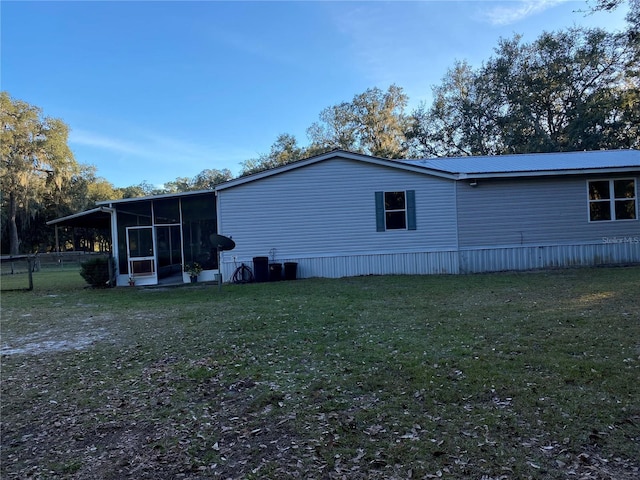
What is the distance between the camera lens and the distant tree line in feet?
85.1

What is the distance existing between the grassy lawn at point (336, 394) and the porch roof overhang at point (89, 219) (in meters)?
8.22

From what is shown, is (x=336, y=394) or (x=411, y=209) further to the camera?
(x=411, y=209)

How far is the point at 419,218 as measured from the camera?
14.0m

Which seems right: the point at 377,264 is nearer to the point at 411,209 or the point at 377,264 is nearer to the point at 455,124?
the point at 411,209

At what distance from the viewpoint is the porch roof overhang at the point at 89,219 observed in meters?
15.2

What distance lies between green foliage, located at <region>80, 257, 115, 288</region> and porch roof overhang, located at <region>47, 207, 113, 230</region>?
1.82 metres

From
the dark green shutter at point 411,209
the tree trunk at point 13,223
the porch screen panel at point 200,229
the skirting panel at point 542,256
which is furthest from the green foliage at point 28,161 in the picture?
the skirting panel at point 542,256

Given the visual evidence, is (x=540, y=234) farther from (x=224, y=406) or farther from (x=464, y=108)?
(x=464, y=108)

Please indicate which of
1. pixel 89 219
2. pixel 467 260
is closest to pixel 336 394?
pixel 467 260

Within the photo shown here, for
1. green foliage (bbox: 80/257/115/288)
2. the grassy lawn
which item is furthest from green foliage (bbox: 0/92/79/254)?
the grassy lawn

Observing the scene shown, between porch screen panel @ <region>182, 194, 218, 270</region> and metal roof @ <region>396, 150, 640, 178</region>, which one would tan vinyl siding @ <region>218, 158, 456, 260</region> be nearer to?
porch screen panel @ <region>182, 194, 218, 270</region>

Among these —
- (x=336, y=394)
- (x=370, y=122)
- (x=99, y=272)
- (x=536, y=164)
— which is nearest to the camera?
(x=336, y=394)

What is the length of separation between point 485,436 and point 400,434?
1.97ft

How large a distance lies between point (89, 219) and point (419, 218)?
1315cm
